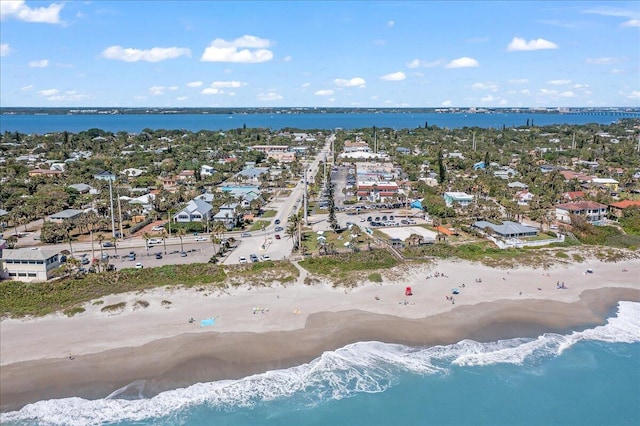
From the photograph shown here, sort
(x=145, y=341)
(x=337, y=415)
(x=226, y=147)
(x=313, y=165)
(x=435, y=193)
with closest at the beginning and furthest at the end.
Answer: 1. (x=337, y=415)
2. (x=145, y=341)
3. (x=435, y=193)
4. (x=313, y=165)
5. (x=226, y=147)

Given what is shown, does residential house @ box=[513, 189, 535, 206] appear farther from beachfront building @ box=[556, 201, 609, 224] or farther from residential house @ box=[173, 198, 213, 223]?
residential house @ box=[173, 198, 213, 223]

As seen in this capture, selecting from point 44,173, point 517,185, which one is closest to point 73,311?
point 517,185

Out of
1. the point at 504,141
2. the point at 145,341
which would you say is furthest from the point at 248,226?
the point at 504,141

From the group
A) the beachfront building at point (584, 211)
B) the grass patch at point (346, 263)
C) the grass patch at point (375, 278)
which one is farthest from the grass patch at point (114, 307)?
the beachfront building at point (584, 211)

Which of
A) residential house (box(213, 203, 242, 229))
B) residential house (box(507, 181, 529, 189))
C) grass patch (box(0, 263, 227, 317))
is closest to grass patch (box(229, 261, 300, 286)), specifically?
grass patch (box(0, 263, 227, 317))

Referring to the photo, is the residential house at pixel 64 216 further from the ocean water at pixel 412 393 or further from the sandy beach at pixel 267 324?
the ocean water at pixel 412 393

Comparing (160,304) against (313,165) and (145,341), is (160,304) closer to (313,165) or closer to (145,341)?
(145,341)
